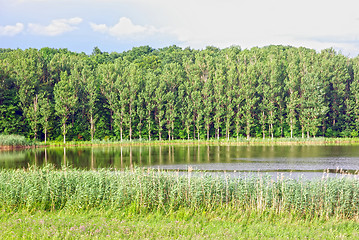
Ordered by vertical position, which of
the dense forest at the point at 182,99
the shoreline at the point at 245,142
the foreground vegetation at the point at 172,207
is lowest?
the shoreline at the point at 245,142

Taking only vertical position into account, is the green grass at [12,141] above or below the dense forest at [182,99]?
below

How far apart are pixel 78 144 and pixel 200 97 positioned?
24.5 meters

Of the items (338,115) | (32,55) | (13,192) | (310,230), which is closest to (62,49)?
(32,55)

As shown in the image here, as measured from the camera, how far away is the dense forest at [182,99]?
216 ft

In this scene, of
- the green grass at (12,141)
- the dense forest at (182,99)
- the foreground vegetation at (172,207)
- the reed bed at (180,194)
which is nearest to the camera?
the foreground vegetation at (172,207)

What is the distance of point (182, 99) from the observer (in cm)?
7300

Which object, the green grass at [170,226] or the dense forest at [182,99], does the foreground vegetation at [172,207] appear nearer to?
the green grass at [170,226]

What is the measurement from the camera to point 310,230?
492 inches

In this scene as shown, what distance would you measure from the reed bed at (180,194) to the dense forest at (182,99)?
49857mm

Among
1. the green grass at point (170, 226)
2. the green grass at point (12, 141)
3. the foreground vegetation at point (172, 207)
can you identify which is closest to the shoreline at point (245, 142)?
the green grass at point (12, 141)

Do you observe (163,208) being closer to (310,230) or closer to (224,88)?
(310,230)

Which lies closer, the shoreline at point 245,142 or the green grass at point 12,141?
the green grass at point 12,141

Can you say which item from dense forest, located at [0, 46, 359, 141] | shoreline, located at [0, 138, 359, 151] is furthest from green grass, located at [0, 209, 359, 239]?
dense forest, located at [0, 46, 359, 141]

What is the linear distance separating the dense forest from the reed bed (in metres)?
49.9
